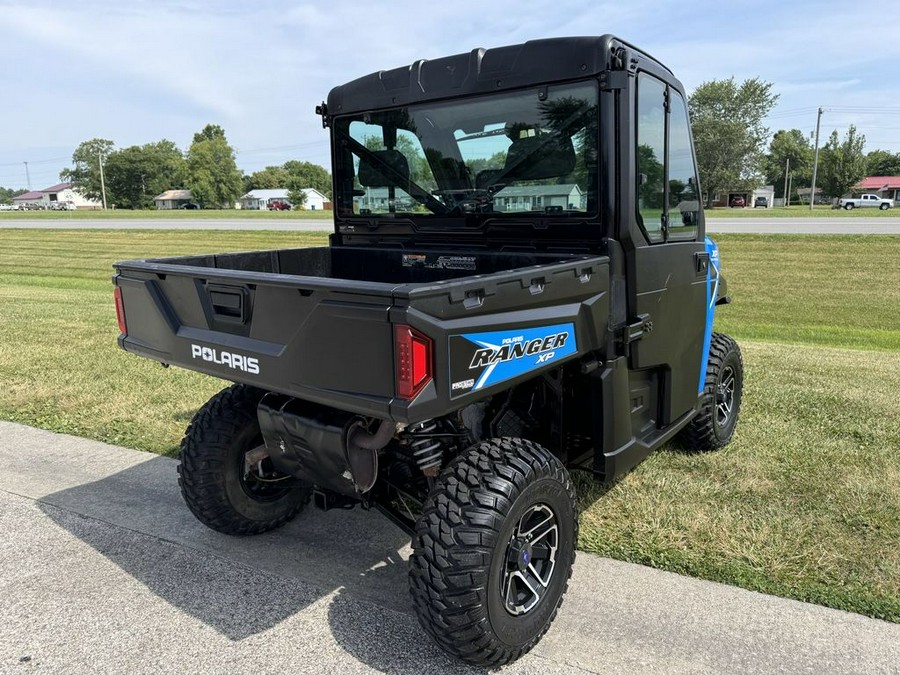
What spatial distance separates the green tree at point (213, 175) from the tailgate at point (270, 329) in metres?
97.0

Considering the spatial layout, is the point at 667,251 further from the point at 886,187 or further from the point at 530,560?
the point at 886,187

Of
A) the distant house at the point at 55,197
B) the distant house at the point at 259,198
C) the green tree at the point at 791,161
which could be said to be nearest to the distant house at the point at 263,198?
the distant house at the point at 259,198

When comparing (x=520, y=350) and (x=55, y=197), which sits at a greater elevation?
(x=55, y=197)

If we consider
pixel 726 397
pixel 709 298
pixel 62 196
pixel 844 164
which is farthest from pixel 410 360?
pixel 62 196

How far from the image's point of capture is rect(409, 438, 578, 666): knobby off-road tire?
239cm

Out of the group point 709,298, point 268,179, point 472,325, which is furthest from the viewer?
point 268,179

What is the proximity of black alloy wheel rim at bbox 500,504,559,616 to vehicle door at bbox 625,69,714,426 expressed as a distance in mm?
956

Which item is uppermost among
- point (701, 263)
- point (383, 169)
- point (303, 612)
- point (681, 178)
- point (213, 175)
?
point (213, 175)

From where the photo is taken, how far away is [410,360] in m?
2.09

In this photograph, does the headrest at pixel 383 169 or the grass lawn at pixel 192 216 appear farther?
the grass lawn at pixel 192 216

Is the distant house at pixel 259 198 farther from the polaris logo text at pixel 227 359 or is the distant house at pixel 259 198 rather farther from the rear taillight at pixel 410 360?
the rear taillight at pixel 410 360

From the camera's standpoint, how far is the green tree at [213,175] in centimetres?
9275

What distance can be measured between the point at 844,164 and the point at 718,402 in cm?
7270

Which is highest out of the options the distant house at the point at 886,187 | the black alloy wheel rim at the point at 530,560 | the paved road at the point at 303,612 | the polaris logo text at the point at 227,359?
the distant house at the point at 886,187
